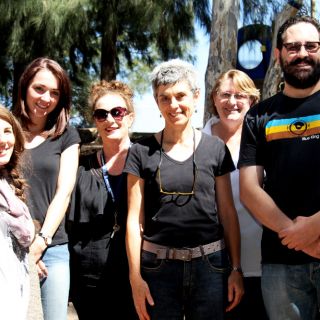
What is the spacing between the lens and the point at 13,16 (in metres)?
8.45

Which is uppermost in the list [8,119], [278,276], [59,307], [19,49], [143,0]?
[143,0]

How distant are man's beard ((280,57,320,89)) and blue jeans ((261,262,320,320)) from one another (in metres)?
0.81

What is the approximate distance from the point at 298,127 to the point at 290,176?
0.23 meters

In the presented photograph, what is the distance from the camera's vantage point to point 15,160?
2512 mm

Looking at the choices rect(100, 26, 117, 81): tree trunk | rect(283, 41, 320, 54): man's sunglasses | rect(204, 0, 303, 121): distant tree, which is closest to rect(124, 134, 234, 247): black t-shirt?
rect(283, 41, 320, 54): man's sunglasses

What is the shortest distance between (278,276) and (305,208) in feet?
1.08

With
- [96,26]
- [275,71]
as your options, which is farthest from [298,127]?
[96,26]

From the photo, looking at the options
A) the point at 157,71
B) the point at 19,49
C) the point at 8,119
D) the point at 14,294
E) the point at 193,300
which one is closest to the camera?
the point at 14,294

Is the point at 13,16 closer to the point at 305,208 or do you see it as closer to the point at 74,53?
the point at 74,53

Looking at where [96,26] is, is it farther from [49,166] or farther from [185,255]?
[185,255]

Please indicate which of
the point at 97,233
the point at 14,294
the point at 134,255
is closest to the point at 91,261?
the point at 97,233

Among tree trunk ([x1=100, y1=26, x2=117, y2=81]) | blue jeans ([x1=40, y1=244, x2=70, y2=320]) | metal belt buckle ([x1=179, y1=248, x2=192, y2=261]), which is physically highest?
tree trunk ([x1=100, y1=26, x2=117, y2=81])

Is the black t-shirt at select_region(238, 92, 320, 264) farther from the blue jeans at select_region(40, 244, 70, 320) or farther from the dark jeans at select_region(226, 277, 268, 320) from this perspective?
the blue jeans at select_region(40, 244, 70, 320)

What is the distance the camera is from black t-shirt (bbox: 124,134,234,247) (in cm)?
272
